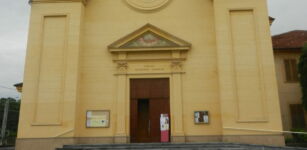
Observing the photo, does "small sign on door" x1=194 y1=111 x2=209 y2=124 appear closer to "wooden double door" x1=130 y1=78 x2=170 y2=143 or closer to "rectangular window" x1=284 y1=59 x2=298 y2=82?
"wooden double door" x1=130 y1=78 x2=170 y2=143

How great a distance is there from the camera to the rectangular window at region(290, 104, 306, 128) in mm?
20422

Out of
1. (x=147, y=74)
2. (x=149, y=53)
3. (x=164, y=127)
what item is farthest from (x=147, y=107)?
(x=149, y=53)

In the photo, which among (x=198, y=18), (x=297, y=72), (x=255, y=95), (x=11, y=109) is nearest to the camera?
(x=255, y=95)

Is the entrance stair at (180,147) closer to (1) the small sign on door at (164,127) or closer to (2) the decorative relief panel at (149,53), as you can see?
(1) the small sign on door at (164,127)

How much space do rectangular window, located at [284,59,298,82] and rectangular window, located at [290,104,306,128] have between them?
205cm

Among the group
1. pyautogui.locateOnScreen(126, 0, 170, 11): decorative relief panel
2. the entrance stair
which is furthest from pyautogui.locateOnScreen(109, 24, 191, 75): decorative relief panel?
the entrance stair

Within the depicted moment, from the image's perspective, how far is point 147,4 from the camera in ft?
63.9

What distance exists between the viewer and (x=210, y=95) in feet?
58.2

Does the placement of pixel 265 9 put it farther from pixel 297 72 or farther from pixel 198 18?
pixel 297 72

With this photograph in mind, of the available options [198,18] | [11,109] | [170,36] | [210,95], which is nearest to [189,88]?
[210,95]

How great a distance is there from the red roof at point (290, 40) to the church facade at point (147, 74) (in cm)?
609

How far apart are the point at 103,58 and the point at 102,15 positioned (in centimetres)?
300

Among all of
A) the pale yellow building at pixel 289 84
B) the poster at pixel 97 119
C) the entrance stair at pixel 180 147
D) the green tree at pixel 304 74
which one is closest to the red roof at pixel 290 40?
the pale yellow building at pixel 289 84

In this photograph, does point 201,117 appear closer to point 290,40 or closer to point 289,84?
point 289,84
